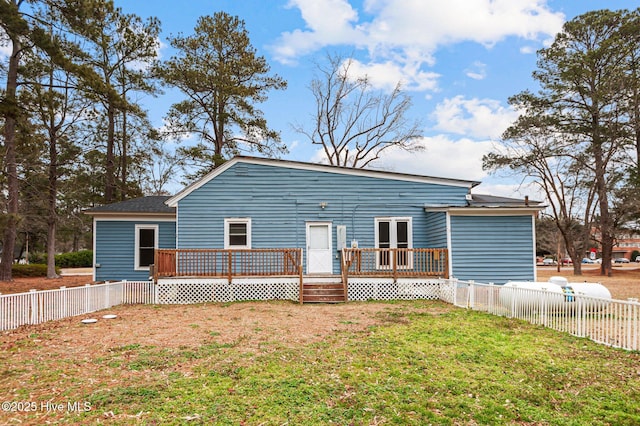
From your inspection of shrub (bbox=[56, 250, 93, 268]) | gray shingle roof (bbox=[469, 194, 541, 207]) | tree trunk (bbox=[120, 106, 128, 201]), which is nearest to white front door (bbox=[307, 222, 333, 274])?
gray shingle roof (bbox=[469, 194, 541, 207])

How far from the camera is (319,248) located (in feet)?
47.3

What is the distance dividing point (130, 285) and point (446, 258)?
9.87 m

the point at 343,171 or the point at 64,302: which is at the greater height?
the point at 343,171

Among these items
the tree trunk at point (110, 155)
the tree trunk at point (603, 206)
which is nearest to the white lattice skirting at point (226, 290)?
the tree trunk at point (110, 155)

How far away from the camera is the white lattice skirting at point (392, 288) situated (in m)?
12.9

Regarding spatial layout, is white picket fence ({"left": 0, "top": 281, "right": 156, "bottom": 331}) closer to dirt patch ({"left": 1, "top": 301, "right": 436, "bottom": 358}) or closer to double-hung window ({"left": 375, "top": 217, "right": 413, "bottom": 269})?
dirt patch ({"left": 1, "top": 301, "right": 436, "bottom": 358})

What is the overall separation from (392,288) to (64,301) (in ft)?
29.9

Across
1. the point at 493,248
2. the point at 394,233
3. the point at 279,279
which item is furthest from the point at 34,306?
the point at 493,248

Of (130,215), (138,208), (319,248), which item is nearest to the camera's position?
(319,248)

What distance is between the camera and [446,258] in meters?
12.7

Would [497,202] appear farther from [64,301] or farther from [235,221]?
[64,301]

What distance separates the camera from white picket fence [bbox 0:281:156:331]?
8.31 m

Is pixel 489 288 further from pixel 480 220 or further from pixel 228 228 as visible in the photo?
pixel 228 228

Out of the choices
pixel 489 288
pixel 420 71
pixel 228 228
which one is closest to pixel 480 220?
Answer: pixel 489 288
